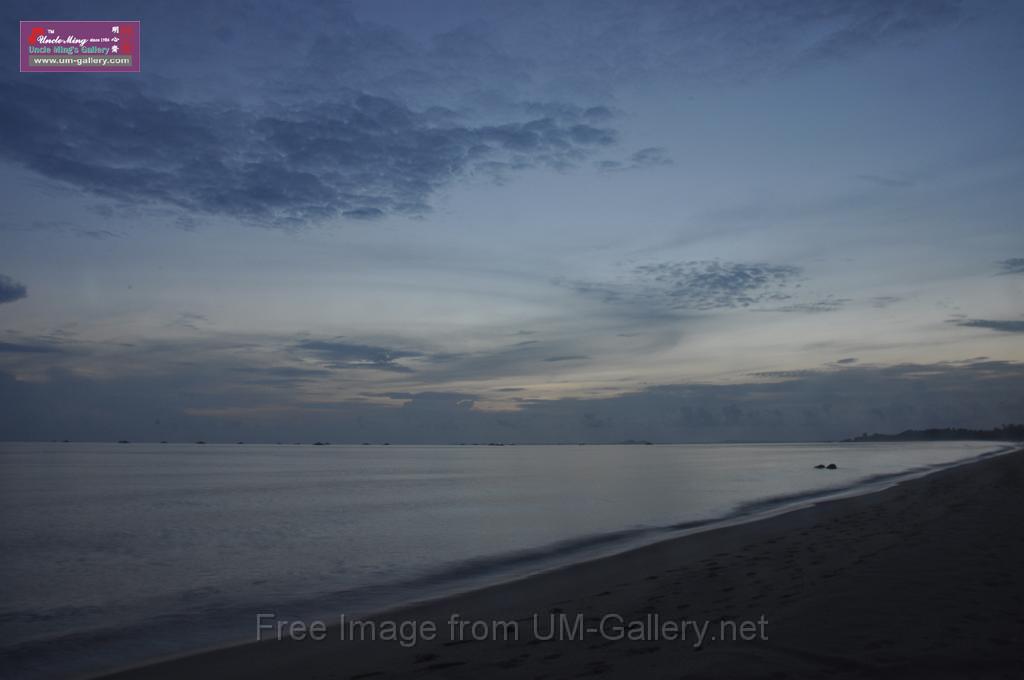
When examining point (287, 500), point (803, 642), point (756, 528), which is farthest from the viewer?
point (287, 500)

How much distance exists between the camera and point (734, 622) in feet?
30.9

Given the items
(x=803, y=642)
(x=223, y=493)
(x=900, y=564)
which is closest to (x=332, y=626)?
(x=803, y=642)

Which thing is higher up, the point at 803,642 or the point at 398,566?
the point at 803,642

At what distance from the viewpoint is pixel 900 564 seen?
12547 millimetres

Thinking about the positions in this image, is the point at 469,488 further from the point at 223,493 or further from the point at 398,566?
Result: the point at 398,566

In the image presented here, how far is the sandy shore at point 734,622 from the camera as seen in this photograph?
24.6ft

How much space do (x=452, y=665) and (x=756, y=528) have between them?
683 inches
